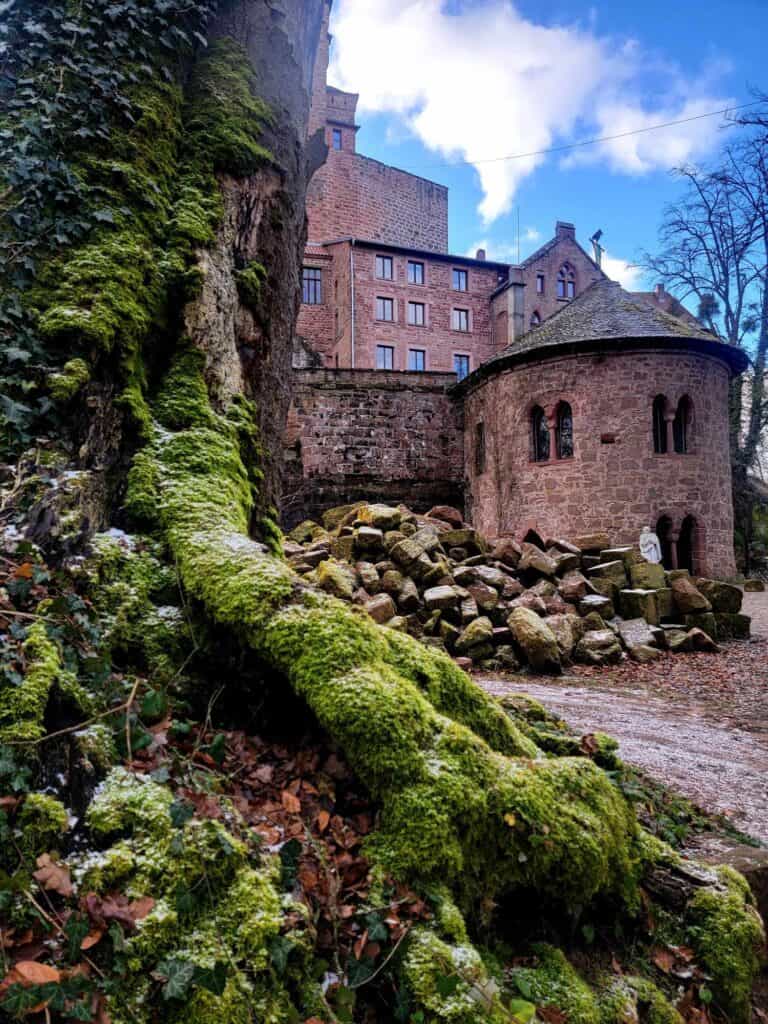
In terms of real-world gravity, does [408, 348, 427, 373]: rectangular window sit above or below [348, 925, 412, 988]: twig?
above

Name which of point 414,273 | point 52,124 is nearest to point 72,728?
point 52,124

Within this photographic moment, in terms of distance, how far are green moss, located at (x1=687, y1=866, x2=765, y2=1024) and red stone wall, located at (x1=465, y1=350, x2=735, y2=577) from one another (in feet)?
51.4

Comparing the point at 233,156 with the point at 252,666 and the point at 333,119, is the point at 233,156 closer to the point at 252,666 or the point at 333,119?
the point at 252,666

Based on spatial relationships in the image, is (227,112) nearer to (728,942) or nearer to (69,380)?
(69,380)

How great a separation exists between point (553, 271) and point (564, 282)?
1.19m

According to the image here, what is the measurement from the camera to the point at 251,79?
4461mm

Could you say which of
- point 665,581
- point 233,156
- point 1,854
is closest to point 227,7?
point 233,156

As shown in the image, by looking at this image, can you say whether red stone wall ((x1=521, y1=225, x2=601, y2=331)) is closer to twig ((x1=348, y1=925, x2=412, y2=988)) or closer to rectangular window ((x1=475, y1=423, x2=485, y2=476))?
rectangular window ((x1=475, y1=423, x2=485, y2=476))

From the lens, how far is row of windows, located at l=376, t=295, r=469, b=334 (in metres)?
35.9

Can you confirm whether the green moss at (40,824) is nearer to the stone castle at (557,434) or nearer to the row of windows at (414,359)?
the stone castle at (557,434)

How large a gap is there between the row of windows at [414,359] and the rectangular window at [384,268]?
3.74m

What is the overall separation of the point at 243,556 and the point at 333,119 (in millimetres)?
46603

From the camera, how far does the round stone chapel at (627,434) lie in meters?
17.6

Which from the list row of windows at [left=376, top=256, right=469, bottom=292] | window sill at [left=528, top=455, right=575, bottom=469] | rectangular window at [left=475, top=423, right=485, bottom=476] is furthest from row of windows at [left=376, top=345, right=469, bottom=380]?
window sill at [left=528, top=455, right=575, bottom=469]
